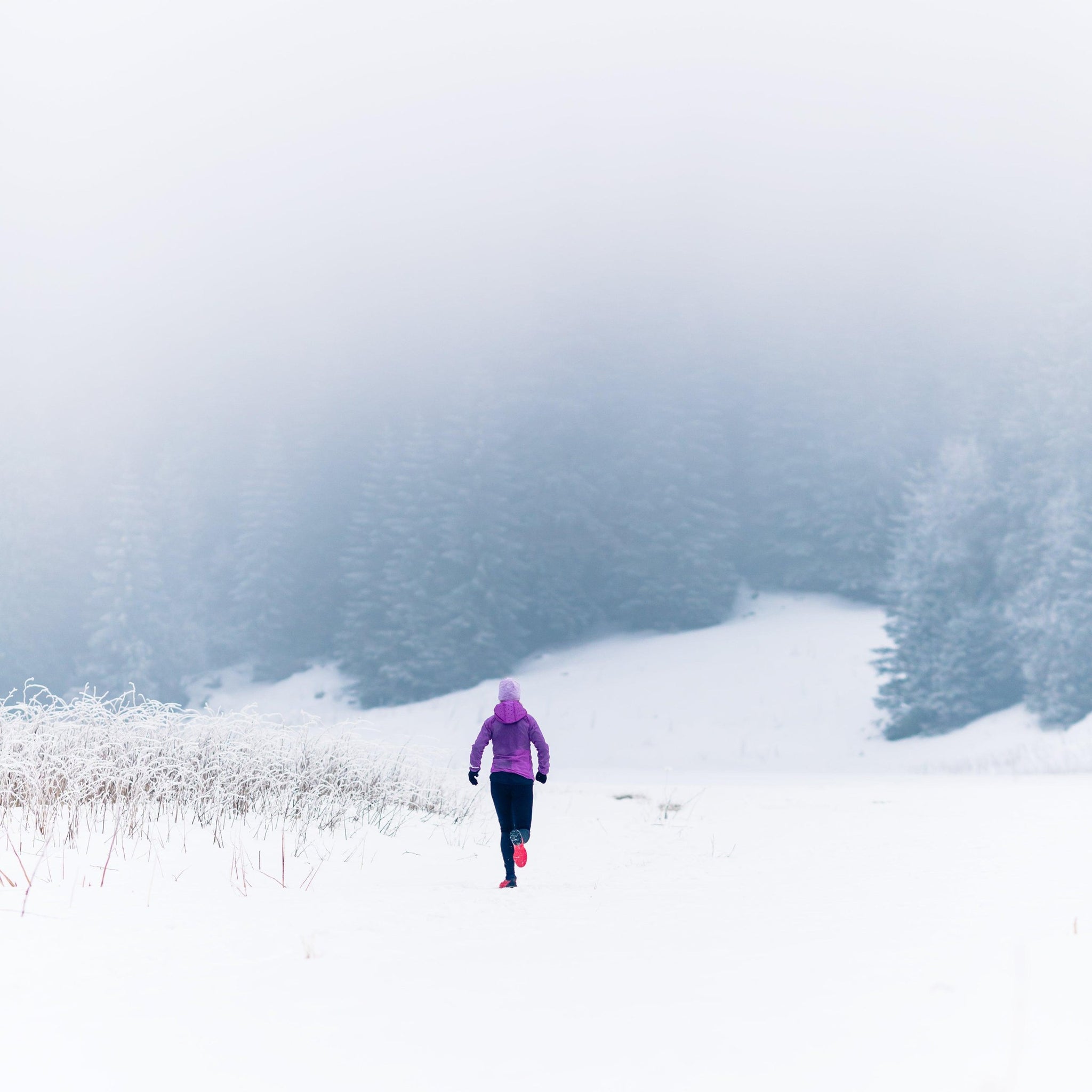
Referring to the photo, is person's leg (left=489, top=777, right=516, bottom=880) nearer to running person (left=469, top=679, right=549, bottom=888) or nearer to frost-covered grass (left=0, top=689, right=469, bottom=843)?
running person (left=469, top=679, right=549, bottom=888)

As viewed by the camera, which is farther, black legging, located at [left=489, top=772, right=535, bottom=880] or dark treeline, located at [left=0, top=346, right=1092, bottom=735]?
dark treeline, located at [left=0, top=346, right=1092, bottom=735]

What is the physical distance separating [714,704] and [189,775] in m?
27.3

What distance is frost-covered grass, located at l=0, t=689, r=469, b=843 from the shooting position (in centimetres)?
640

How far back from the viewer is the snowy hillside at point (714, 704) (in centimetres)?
2734

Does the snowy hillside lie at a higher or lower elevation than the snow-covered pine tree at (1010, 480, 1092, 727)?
lower

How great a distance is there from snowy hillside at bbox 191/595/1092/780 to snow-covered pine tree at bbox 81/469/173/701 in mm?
3022

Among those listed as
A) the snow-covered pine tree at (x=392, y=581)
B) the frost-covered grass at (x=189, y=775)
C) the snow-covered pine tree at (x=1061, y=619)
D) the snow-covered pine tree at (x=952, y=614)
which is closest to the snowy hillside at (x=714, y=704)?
the snow-covered pine tree at (x=952, y=614)

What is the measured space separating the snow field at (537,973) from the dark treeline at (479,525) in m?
28.2

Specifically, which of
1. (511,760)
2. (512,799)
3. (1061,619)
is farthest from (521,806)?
(1061,619)

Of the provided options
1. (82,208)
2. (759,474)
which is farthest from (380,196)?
(759,474)

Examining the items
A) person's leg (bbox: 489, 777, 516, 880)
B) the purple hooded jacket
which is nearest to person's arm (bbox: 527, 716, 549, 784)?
the purple hooded jacket

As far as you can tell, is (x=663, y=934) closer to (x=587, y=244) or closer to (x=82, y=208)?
(x=587, y=244)

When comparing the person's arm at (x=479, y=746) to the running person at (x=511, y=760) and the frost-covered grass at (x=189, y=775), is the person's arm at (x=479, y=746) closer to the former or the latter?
the running person at (x=511, y=760)

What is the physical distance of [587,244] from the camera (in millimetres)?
52750
